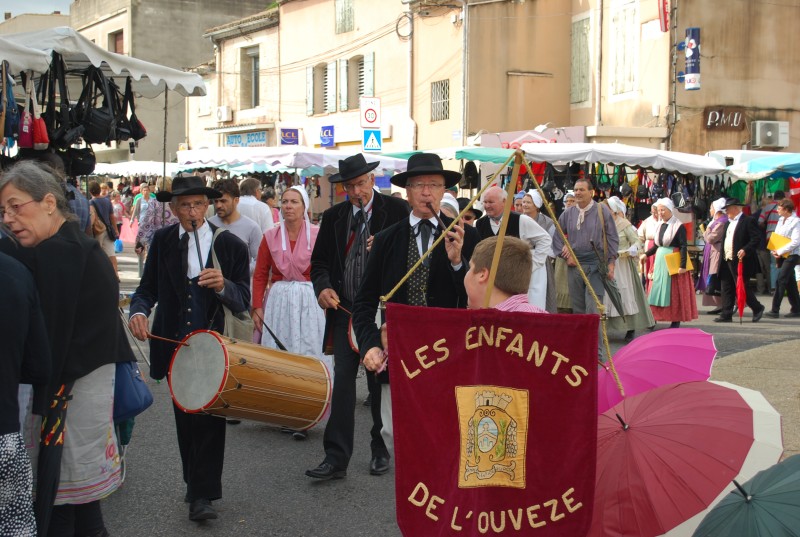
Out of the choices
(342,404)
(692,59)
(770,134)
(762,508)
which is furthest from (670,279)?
(770,134)

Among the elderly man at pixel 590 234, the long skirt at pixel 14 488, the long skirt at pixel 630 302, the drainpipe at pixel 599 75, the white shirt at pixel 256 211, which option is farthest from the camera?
the drainpipe at pixel 599 75

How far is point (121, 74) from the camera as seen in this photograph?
9.00 m

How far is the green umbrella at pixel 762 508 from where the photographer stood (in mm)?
3017

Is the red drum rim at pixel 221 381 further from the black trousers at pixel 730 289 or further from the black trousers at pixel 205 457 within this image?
the black trousers at pixel 730 289

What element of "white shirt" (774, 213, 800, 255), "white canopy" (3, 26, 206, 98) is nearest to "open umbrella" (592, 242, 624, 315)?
"white canopy" (3, 26, 206, 98)

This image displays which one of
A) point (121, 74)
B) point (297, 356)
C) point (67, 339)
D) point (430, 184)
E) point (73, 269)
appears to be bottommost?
point (297, 356)

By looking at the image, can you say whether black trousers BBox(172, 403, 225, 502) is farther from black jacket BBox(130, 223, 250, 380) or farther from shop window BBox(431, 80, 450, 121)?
shop window BBox(431, 80, 450, 121)

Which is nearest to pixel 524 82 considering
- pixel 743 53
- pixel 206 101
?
pixel 743 53

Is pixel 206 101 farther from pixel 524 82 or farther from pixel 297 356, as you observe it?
pixel 297 356

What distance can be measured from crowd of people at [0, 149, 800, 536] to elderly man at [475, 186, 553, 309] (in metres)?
0.02

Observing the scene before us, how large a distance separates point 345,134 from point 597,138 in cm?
1063

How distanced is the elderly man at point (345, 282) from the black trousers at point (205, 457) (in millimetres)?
833

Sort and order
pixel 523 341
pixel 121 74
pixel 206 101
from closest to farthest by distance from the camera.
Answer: pixel 523 341, pixel 121 74, pixel 206 101

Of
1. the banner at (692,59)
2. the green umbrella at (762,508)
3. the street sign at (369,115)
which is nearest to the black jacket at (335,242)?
the green umbrella at (762,508)
